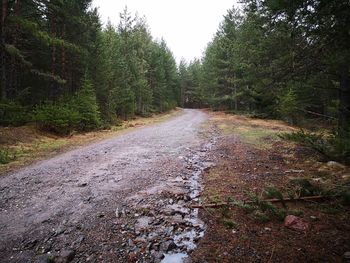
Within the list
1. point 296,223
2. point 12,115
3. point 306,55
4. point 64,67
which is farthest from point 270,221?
point 64,67

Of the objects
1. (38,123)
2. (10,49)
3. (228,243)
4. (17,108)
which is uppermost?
(10,49)

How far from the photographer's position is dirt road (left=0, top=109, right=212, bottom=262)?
11.9 feet

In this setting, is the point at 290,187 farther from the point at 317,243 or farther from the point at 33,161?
the point at 33,161

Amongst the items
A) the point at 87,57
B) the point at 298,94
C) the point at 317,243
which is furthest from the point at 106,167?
the point at 298,94

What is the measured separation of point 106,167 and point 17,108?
9.67 m

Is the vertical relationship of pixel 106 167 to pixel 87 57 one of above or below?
below

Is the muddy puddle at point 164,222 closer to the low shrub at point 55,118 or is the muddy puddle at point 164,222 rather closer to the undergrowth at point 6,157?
the undergrowth at point 6,157

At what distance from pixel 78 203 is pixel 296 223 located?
4.10 m

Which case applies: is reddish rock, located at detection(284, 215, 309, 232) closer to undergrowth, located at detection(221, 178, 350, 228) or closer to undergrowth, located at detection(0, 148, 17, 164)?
undergrowth, located at detection(221, 178, 350, 228)

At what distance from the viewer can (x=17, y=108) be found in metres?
14.2

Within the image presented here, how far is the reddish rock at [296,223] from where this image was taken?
3951 mm

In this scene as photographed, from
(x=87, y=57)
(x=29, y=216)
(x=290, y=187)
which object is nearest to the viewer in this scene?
(x=29, y=216)

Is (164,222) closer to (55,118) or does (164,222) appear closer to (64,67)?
(55,118)

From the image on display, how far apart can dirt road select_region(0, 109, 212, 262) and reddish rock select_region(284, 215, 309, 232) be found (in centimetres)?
178
